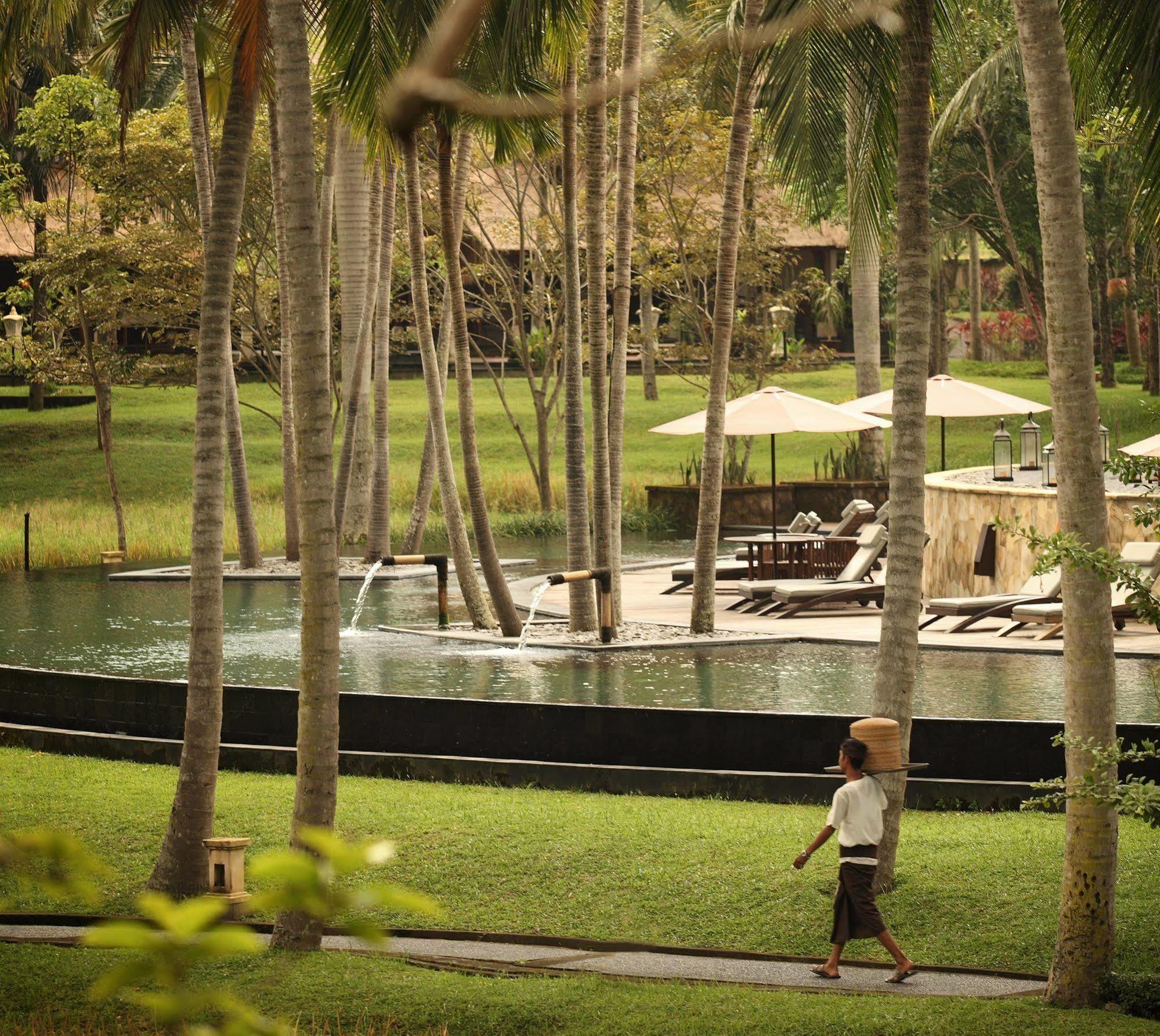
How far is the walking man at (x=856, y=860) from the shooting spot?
680cm

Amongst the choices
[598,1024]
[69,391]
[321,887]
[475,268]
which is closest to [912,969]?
[598,1024]

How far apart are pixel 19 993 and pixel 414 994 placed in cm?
165

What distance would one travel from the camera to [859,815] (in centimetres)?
698

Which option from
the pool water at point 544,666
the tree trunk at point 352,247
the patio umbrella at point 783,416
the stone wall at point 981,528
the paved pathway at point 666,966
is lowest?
the paved pathway at point 666,966

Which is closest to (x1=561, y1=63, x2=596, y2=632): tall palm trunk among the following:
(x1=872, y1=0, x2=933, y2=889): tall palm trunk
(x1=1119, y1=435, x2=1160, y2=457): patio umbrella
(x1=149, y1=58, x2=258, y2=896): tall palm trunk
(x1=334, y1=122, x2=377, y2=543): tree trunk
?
(x1=1119, y1=435, x2=1160, y2=457): patio umbrella

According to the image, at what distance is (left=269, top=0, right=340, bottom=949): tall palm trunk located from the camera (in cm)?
708

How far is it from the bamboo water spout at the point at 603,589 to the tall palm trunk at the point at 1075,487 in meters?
8.60

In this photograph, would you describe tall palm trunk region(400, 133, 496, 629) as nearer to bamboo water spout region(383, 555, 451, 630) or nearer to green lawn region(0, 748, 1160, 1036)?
bamboo water spout region(383, 555, 451, 630)

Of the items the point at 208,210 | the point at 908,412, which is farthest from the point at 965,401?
the point at 908,412

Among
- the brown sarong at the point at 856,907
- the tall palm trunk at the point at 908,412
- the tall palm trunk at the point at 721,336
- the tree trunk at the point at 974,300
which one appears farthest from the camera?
the tree trunk at the point at 974,300

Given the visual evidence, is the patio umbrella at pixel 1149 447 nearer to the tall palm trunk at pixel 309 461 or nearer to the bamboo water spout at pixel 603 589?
the bamboo water spout at pixel 603 589

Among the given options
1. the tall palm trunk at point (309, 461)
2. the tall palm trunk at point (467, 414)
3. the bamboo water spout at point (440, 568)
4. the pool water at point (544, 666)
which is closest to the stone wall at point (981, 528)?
the pool water at point (544, 666)

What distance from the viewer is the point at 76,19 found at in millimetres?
21719

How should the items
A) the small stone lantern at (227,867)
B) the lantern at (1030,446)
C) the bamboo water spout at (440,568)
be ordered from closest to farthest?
the small stone lantern at (227,867) < the bamboo water spout at (440,568) < the lantern at (1030,446)
